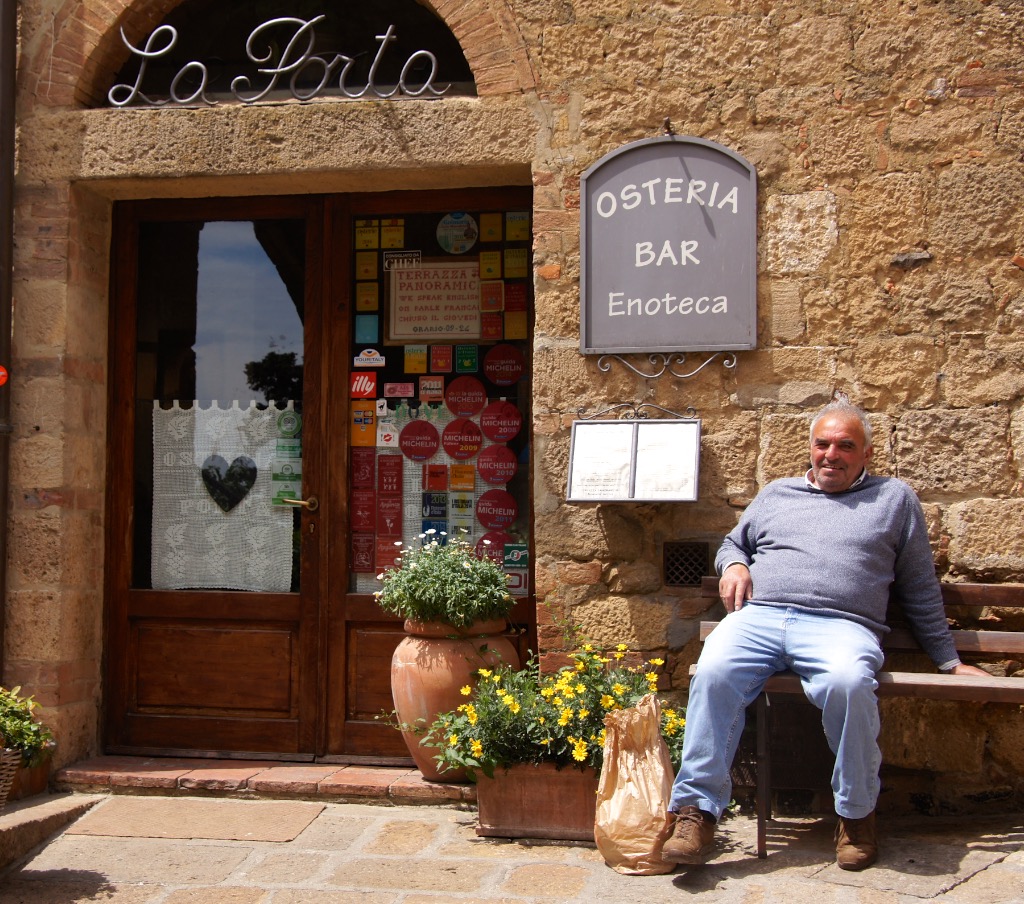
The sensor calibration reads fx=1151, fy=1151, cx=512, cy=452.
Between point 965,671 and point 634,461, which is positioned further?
point 634,461

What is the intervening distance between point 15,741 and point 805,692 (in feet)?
8.14

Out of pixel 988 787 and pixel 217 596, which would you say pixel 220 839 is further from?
pixel 988 787

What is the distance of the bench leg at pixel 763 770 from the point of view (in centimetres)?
355

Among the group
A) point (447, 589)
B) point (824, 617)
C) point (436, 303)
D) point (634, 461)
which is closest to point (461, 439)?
point (436, 303)

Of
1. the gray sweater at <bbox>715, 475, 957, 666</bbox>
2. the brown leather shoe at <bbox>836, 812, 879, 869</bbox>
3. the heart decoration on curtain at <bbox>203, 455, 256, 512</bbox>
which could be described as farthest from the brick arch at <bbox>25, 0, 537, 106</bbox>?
the brown leather shoe at <bbox>836, 812, 879, 869</bbox>

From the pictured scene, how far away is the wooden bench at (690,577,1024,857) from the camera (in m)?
3.46

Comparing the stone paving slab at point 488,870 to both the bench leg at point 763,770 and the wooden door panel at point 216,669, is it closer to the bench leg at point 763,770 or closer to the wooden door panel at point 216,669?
the bench leg at point 763,770

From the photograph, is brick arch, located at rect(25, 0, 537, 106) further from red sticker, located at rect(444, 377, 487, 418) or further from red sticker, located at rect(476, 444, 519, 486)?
red sticker, located at rect(476, 444, 519, 486)

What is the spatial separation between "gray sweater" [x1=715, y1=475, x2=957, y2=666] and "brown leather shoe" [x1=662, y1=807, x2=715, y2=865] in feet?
2.37

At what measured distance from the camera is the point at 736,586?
380 centimetres

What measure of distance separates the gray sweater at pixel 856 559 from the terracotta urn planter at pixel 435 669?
1.12 m

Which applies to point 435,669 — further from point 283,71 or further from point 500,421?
point 283,71

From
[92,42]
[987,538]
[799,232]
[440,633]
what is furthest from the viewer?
[92,42]

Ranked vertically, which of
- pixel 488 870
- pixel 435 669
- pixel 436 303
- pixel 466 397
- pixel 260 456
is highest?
pixel 436 303
